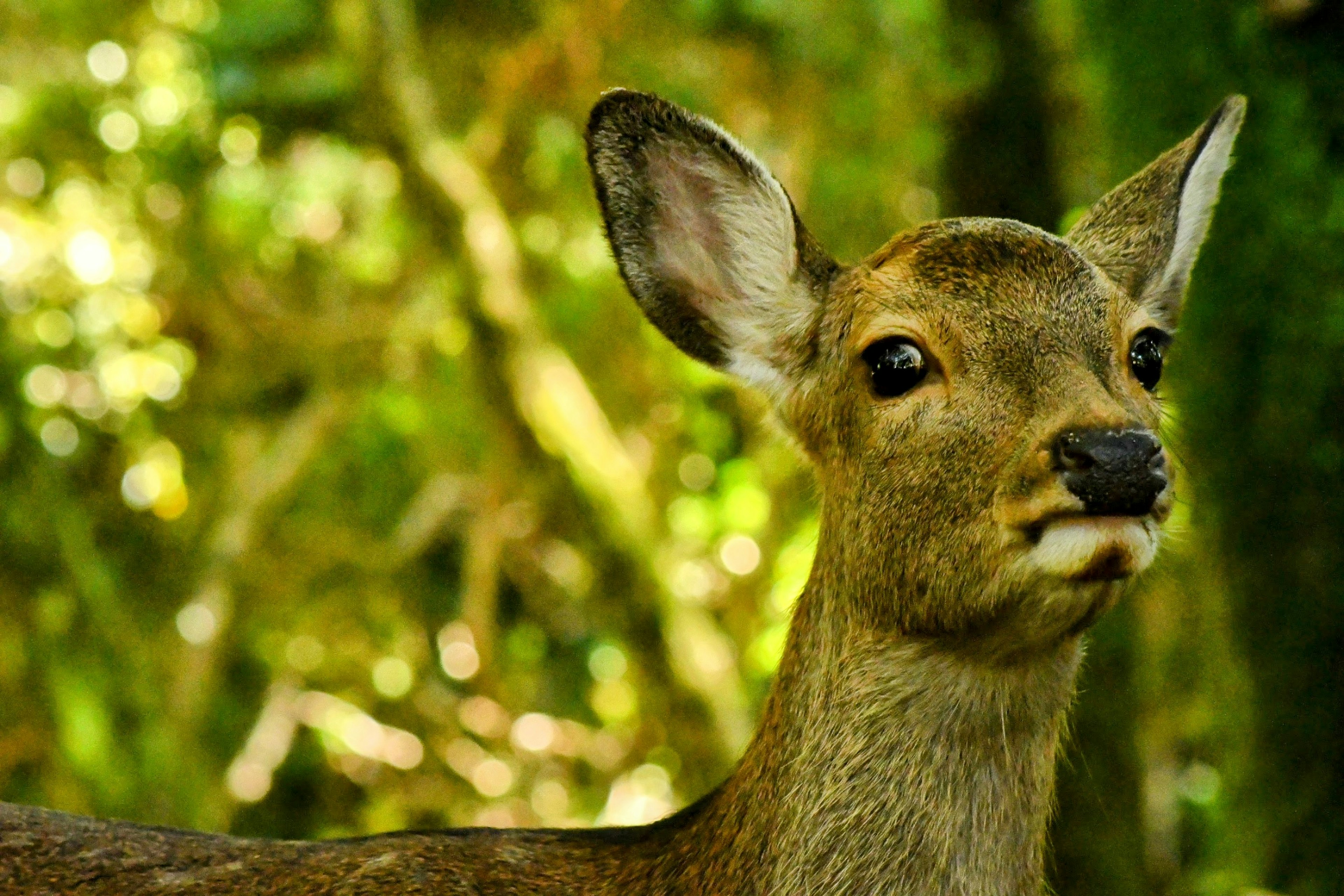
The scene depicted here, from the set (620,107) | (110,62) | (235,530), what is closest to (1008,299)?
(620,107)

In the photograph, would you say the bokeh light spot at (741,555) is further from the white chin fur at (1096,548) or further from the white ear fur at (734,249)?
the white chin fur at (1096,548)

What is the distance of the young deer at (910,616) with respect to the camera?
319 cm

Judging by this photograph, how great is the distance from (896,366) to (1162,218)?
1033mm

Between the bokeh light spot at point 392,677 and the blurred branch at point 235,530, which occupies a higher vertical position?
the blurred branch at point 235,530

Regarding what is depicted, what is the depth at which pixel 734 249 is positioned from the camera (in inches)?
162

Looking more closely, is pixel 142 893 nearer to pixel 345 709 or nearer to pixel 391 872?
pixel 391 872

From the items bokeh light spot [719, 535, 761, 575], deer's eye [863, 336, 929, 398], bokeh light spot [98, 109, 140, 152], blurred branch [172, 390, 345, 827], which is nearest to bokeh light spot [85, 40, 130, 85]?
bokeh light spot [98, 109, 140, 152]

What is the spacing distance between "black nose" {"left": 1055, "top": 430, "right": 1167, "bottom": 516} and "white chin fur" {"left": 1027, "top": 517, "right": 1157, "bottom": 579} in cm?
3

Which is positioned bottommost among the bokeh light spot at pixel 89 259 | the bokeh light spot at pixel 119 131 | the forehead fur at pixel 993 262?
the forehead fur at pixel 993 262

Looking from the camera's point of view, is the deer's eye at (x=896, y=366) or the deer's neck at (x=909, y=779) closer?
the deer's neck at (x=909, y=779)

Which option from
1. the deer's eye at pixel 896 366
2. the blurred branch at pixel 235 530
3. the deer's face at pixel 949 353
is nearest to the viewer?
the deer's face at pixel 949 353

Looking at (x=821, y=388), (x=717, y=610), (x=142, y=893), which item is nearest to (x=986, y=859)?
(x=821, y=388)

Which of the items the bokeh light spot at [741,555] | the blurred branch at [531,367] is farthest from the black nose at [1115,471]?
the bokeh light spot at [741,555]

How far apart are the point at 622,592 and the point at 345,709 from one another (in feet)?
11.0
